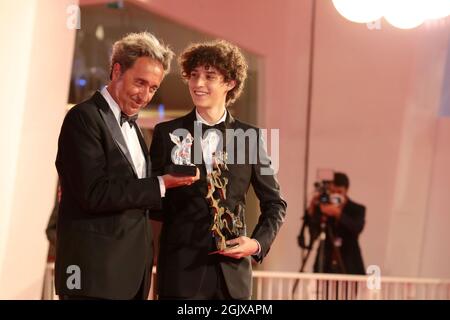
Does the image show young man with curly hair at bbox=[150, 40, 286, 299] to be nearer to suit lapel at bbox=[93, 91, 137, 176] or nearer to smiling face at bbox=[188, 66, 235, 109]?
smiling face at bbox=[188, 66, 235, 109]

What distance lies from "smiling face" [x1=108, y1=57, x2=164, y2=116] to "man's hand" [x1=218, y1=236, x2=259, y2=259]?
1.45ft

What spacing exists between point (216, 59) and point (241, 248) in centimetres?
55

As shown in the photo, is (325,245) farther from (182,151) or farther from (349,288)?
(182,151)

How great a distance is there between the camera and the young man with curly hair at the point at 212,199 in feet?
6.07

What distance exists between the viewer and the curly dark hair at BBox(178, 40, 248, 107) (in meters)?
1.96

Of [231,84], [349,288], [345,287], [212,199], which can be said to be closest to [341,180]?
[345,287]

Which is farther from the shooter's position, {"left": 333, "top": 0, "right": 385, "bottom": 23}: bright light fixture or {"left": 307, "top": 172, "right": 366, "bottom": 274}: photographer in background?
{"left": 307, "top": 172, "right": 366, "bottom": 274}: photographer in background

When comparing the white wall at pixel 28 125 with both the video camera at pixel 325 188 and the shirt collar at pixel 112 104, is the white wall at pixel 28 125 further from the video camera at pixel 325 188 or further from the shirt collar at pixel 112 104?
the video camera at pixel 325 188

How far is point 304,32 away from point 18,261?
2.36m

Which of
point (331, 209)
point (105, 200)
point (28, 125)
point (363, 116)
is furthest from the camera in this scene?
point (363, 116)

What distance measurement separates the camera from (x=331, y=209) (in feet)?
13.4

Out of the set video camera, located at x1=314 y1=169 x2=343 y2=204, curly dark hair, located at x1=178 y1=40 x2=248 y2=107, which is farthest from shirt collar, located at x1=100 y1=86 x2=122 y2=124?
video camera, located at x1=314 y1=169 x2=343 y2=204
